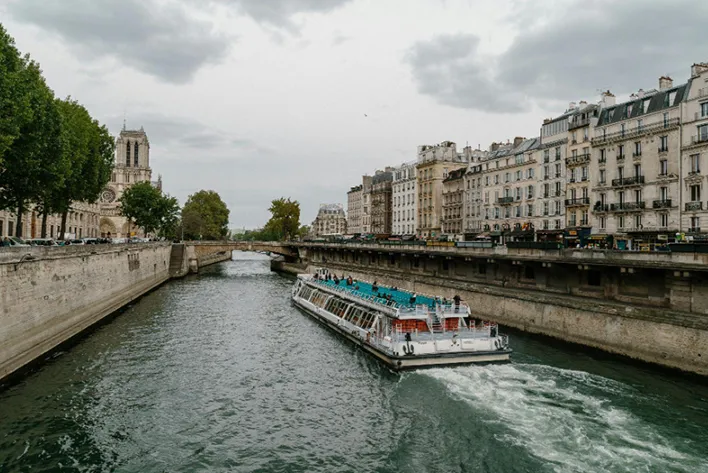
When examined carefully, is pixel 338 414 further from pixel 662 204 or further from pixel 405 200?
pixel 405 200

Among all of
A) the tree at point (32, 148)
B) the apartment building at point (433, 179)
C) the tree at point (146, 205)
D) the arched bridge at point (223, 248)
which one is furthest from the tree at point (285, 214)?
the tree at point (32, 148)

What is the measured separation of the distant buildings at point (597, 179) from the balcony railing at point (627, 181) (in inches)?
3.6

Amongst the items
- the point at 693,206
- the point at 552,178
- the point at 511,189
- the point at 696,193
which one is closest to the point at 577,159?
the point at 552,178

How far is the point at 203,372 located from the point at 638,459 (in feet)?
63.5

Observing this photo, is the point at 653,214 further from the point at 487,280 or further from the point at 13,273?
the point at 13,273

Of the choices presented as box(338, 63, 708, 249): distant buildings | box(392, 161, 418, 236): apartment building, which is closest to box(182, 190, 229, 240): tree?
box(392, 161, 418, 236): apartment building

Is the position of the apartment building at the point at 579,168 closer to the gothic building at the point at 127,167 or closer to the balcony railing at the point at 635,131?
the balcony railing at the point at 635,131

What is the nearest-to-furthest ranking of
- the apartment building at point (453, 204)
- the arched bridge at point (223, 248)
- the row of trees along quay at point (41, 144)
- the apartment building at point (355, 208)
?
1. the row of trees along quay at point (41, 144)
2. the apartment building at point (453, 204)
3. the arched bridge at point (223, 248)
4. the apartment building at point (355, 208)

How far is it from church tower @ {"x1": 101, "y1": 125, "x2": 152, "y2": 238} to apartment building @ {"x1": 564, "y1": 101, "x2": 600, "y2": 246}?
5020 inches

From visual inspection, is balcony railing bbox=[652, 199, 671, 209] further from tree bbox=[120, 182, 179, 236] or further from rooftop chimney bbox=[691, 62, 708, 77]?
tree bbox=[120, 182, 179, 236]

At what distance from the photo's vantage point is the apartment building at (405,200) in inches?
3580

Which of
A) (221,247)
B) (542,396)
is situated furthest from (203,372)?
(221,247)

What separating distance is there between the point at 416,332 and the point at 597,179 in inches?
1368

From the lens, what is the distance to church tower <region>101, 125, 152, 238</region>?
502 ft
